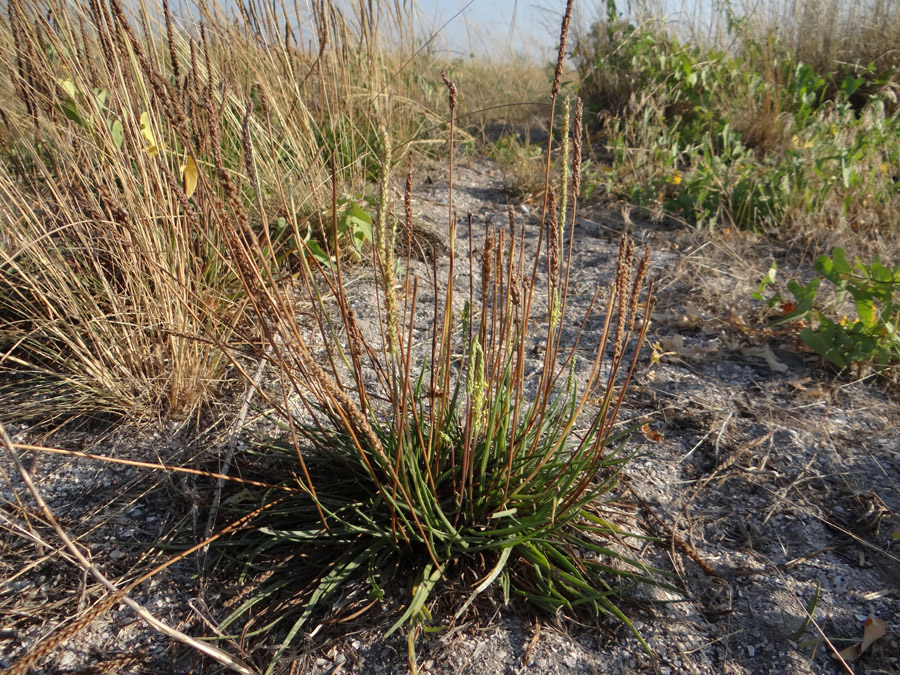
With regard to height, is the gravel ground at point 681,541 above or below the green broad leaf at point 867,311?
below

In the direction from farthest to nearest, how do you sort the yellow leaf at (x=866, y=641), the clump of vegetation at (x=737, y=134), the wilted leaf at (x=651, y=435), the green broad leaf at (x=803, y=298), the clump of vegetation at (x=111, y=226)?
the clump of vegetation at (x=737, y=134) < the green broad leaf at (x=803, y=298) < the wilted leaf at (x=651, y=435) < the clump of vegetation at (x=111, y=226) < the yellow leaf at (x=866, y=641)

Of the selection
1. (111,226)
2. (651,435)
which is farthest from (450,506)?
(111,226)

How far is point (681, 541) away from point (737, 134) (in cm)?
321

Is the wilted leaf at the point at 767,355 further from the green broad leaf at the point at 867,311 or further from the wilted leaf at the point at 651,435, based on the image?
the wilted leaf at the point at 651,435

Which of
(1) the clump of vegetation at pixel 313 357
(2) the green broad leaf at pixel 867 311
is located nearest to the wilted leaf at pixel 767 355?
(2) the green broad leaf at pixel 867 311

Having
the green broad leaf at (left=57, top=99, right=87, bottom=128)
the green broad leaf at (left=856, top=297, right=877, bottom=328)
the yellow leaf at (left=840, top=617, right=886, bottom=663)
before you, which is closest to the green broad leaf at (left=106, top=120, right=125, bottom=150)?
the green broad leaf at (left=57, top=99, right=87, bottom=128)

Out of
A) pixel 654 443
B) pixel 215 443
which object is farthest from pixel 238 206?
pixel 654 443

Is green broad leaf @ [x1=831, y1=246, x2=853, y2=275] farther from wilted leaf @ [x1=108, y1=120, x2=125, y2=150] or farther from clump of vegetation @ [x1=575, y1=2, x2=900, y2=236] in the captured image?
wilted leaf @ [x1=108, y1=120, x2=125, y2=150]

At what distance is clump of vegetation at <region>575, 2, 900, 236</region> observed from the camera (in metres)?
2.96

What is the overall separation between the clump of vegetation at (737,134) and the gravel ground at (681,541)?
1.17 metres

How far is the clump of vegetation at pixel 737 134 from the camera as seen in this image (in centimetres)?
296

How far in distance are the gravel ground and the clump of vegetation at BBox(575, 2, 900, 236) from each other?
1170mm

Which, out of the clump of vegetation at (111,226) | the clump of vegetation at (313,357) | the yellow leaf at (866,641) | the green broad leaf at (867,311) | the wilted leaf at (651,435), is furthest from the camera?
the green broad leaf at (867,311)

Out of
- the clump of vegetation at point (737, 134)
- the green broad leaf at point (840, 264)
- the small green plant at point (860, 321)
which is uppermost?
the clump of vegetation at point (737, 134)
